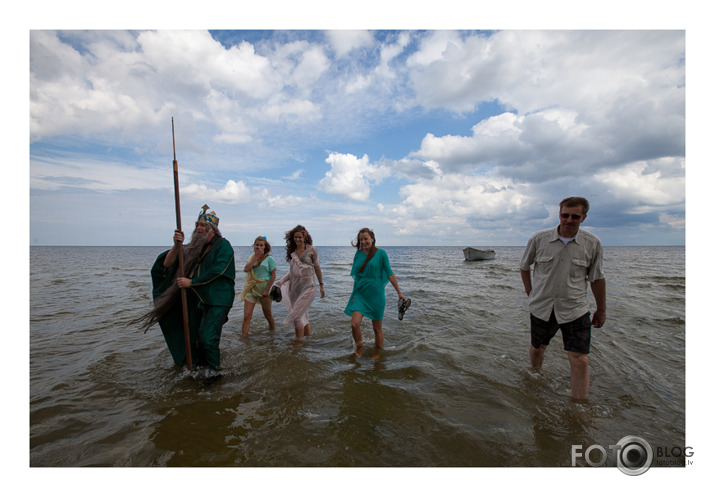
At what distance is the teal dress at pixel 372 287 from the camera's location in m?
5.29

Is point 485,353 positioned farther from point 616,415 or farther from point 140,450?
point 140,450

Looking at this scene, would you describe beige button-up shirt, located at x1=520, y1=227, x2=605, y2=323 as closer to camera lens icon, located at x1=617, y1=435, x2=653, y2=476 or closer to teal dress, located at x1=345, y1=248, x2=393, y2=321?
camera lens icon, located at x1=617, y1=435, x2=653, y2=476

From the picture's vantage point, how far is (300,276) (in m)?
6.25

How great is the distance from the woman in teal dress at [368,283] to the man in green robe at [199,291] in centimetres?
198

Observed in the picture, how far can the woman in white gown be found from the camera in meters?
6.19

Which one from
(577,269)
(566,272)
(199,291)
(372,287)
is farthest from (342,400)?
(577,269)

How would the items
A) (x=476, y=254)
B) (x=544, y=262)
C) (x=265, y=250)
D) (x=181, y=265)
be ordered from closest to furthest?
(x=544, y=262) → (x=181, y=265) → (x=265, y=250) → (x=476, y=254)

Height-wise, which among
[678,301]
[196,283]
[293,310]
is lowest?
[678,301]

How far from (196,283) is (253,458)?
8.07 ft

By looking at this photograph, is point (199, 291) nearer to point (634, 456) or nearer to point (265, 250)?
point (265, 250)

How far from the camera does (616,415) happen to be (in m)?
3.63

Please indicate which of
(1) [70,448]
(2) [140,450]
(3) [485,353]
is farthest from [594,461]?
(1) [70,448]

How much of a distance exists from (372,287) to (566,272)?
107 inches

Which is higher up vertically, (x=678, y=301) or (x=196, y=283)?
(x=196, y=283)
